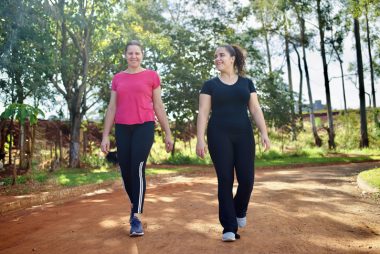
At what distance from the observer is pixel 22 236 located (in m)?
5.41

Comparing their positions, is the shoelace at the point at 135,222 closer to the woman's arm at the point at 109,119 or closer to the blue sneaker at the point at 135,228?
the blue sneaker at the point at 135,228

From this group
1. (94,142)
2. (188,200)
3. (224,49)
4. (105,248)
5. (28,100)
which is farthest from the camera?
(94,142)

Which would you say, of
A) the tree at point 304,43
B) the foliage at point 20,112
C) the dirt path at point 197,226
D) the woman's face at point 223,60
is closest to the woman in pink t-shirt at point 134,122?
the dirt path at point 197,226

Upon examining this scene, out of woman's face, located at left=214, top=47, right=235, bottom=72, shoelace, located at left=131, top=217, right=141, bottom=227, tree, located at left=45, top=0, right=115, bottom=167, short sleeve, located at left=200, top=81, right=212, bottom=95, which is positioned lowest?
shoelace, located at left=131, top=217, right=141, bottom=227

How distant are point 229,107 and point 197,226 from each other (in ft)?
5.44

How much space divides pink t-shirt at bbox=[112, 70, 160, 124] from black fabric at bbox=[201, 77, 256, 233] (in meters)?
0.77

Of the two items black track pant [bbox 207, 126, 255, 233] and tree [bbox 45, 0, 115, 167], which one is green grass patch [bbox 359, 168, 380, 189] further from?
tree [bbox 45, 0, 115, 167]

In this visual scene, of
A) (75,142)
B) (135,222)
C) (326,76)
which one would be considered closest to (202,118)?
(135,222)

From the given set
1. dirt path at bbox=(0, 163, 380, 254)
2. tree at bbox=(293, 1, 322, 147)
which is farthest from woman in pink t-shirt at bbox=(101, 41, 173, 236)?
tree at bbox=(293, 1, 322, 147)

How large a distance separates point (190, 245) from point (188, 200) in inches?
135

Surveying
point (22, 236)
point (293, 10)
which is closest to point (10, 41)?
point (22, 236)

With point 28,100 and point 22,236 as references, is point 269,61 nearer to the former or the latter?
point 28,100

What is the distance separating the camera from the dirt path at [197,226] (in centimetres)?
448

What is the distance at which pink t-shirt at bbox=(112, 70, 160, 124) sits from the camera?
16.8 feet
